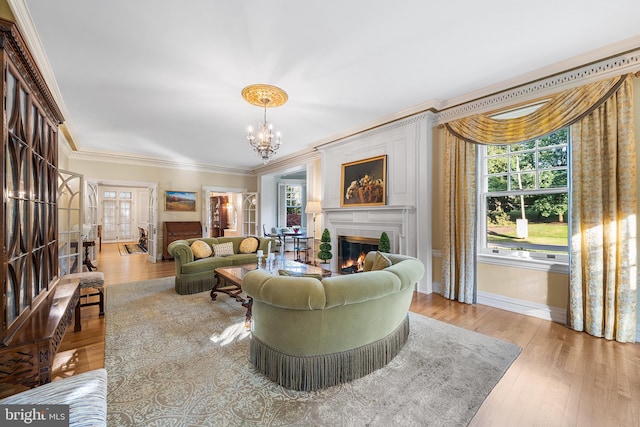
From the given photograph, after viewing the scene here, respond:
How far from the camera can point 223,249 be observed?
16.3ft

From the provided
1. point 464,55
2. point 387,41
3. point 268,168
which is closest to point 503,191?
point 464,55

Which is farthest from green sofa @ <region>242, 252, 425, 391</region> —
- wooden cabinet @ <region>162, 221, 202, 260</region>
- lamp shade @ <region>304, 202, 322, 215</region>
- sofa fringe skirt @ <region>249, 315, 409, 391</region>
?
wooden cabinet @ <region>162, 221, 202, 260</region>

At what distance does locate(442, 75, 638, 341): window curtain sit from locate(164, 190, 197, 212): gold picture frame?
8.01 meters

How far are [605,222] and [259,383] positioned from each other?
11.9ft

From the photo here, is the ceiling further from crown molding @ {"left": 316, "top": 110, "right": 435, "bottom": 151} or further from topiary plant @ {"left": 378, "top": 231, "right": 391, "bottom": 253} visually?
topiary plant @ {"left": 378, "top": 231, "right": 391, "bottom": 253}

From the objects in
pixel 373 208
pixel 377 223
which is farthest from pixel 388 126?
pixel 377 223

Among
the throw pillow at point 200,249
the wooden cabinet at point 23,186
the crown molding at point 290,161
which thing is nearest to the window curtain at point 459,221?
the crown molding at point 290,161

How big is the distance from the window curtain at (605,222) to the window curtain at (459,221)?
39.4 inches

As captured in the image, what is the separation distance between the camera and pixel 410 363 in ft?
7.32

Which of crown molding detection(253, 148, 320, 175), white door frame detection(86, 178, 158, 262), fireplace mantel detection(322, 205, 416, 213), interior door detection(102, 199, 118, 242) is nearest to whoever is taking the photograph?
fireplace mantel detection(322, 205, 416, 213)

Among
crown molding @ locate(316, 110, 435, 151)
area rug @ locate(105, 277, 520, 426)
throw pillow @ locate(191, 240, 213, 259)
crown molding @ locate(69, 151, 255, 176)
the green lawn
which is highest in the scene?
crown molding @ locate(316, 110, 435, 151)

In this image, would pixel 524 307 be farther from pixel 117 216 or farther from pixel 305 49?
pixel 117 216

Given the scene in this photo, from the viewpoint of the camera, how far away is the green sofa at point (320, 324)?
1729 mm

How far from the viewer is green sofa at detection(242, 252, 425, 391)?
1729 millimetres
